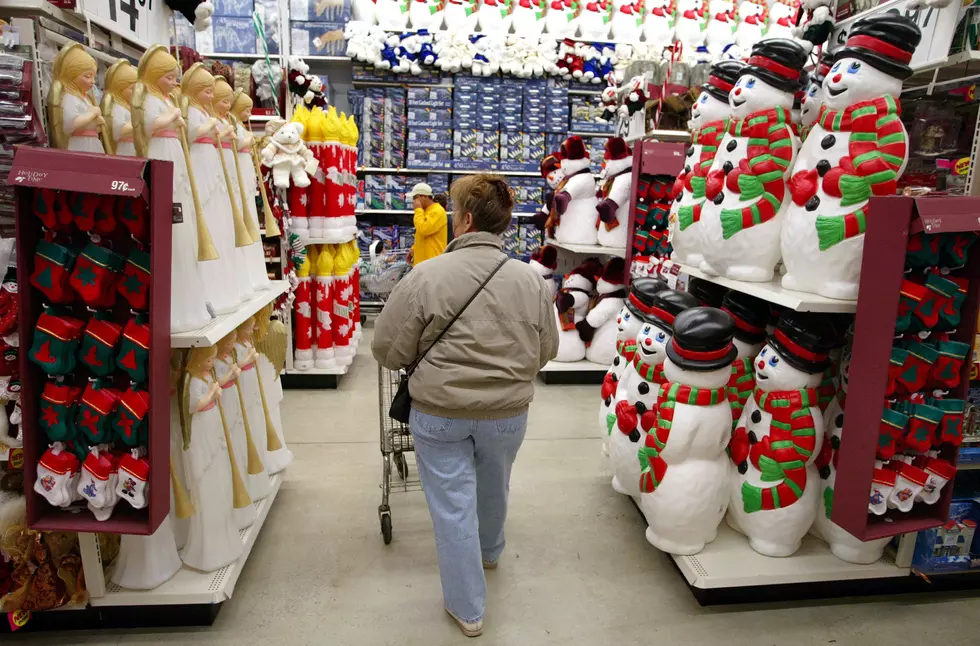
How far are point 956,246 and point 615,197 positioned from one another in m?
2.94

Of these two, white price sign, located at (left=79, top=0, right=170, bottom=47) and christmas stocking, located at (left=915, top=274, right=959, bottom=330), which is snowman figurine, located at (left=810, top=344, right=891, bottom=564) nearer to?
christmas stocking, located at (left=915, top=274, right=959, bottom=330)

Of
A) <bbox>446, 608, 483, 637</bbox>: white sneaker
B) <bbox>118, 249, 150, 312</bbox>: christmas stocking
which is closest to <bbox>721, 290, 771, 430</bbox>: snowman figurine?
<bbox>446, 608, 483, 637</bbox>: white sneaker

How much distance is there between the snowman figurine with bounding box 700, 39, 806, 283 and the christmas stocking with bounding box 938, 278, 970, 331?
57 centimetres

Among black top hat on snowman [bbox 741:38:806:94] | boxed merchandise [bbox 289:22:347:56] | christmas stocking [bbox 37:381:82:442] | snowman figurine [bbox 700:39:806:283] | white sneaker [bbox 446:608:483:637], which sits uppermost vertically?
boxed merchandise [bbox 289:22:347:56]

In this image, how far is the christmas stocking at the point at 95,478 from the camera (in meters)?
1.88

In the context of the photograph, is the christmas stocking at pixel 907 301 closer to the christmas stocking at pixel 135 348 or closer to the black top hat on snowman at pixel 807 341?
the black top hat on snowman at pixel 807 341

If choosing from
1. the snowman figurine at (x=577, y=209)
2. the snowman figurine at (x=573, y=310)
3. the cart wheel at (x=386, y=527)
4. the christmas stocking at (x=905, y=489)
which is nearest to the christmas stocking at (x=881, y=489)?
the christmas stocking at (x=905, y=489)

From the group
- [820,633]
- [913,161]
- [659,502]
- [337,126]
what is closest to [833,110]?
[913,161]

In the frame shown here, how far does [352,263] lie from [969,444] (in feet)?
12.8

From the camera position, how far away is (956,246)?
203 centimetres

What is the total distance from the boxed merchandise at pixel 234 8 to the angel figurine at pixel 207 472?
17.8 ft

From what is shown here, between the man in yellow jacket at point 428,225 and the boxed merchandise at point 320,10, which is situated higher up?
the boxed merchandise at point 320,10

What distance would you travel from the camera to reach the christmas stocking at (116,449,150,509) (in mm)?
1901

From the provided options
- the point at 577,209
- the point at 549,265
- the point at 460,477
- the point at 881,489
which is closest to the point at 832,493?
the point at 881,489
